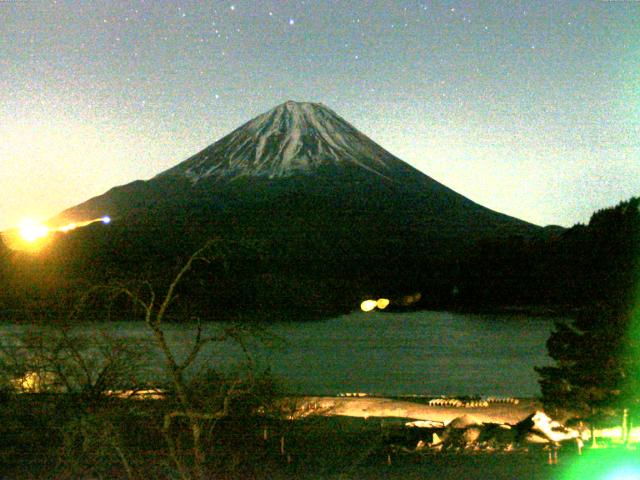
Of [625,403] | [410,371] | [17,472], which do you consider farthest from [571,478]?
[410,371]

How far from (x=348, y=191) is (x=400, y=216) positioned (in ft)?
16.4

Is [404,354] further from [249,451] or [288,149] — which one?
[288,149]

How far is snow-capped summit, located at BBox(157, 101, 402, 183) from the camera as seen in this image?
64375 mm

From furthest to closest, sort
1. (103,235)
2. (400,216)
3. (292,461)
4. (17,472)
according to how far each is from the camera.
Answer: (400,216) → (103,235) → (292,461) → (17,472)

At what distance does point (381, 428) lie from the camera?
1087 cm

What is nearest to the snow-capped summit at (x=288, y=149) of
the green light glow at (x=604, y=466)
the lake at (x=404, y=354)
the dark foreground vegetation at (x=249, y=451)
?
the lake at (x=404, y=354)

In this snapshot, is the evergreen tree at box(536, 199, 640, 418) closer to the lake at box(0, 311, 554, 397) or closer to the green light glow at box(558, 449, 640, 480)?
the green light glow at box(558, 449, 640, 480)

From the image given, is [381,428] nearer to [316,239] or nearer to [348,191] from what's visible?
[316,239]

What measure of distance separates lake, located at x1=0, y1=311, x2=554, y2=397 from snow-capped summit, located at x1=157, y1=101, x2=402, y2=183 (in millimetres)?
20387

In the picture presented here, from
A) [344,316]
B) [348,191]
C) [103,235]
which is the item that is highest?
[348,191]

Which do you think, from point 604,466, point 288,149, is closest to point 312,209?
point 288,149

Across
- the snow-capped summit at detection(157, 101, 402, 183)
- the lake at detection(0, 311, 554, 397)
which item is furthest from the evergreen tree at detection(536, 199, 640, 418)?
the snow-capped summit at detection(157, 101, 402, 183)

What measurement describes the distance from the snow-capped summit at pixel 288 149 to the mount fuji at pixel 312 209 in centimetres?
10

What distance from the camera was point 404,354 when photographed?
3023 cm
